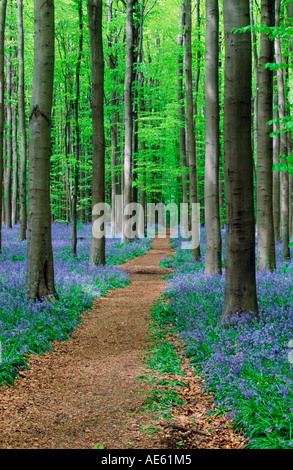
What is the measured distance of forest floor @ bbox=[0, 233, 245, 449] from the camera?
12.6ft

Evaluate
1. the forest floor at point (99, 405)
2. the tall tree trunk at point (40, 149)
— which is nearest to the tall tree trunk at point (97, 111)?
the tall tree trunk at point (40, 149)

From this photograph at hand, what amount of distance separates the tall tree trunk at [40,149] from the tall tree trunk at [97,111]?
16.6 feet

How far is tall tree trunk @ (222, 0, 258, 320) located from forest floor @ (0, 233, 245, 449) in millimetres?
1726

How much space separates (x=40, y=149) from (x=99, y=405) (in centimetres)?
548

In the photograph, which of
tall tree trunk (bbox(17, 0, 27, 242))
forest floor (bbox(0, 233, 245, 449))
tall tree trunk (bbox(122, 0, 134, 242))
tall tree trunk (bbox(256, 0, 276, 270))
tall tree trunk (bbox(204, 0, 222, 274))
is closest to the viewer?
forest floor (bbox(0, 233, 245, 449))

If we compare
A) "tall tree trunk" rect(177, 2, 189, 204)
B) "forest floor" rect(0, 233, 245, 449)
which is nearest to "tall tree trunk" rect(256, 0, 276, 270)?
"forest floor" rect(0, 233, 245, 449)

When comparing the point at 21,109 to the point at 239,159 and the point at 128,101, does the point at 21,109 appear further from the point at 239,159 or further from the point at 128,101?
the point at 239,159

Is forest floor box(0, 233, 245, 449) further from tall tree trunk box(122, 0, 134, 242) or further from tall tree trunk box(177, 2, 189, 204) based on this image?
tall tree trunk box(177, 2, 189, 204)

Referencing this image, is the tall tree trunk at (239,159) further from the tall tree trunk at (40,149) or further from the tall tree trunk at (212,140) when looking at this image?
the tall tree trunk at (212,140)

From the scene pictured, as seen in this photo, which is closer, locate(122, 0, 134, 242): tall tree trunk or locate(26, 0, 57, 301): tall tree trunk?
locate(26, 0, 57, 301): tall tree trunk

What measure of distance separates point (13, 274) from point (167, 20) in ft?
77.8

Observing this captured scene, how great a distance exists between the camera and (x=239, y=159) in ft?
21.3

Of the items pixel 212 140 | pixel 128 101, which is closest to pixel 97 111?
pixel 212 140
